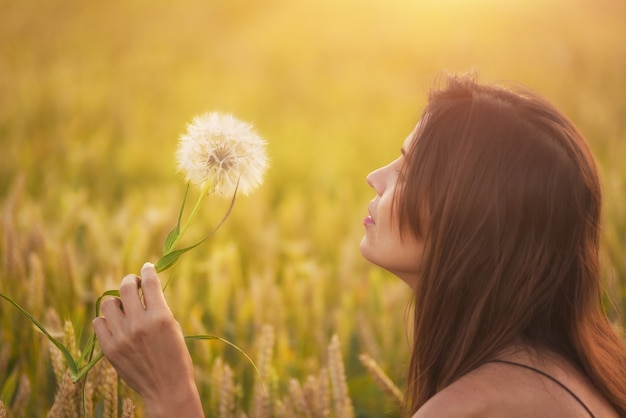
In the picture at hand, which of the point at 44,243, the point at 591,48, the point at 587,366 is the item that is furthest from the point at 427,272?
the point at 591,48

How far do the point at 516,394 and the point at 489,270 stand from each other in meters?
0.19

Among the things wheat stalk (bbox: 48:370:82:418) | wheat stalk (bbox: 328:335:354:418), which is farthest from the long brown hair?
wheat stalk (bbox: 48:370:82:418)

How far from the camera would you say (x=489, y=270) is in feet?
3.66

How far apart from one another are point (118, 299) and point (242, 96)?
9.89ft

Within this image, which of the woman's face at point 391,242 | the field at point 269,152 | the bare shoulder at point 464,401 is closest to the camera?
the bare shoulder at point 464,401

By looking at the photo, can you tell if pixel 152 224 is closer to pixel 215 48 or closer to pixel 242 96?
pixel 242 96

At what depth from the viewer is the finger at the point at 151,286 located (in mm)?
994

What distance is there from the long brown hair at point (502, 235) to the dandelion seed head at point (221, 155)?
237 mm

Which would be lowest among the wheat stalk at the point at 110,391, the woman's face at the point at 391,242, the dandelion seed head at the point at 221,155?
the wheat stalk at the point at 110,391

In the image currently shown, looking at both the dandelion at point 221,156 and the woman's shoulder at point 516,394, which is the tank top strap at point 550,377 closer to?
the woman's shoulder at point 516,394

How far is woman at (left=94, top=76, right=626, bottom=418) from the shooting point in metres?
1.03

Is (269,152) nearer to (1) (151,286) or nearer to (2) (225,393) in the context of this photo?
(2) (225,393)

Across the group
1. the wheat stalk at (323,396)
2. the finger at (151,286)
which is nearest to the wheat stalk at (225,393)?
the wheat stalk at (323,396)

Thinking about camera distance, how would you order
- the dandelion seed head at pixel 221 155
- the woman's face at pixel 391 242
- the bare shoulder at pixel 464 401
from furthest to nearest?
the woman's face at pixel 391 242
the dandelion seed head at pixel 221 155
the bare shoulder at pixel 464 401
